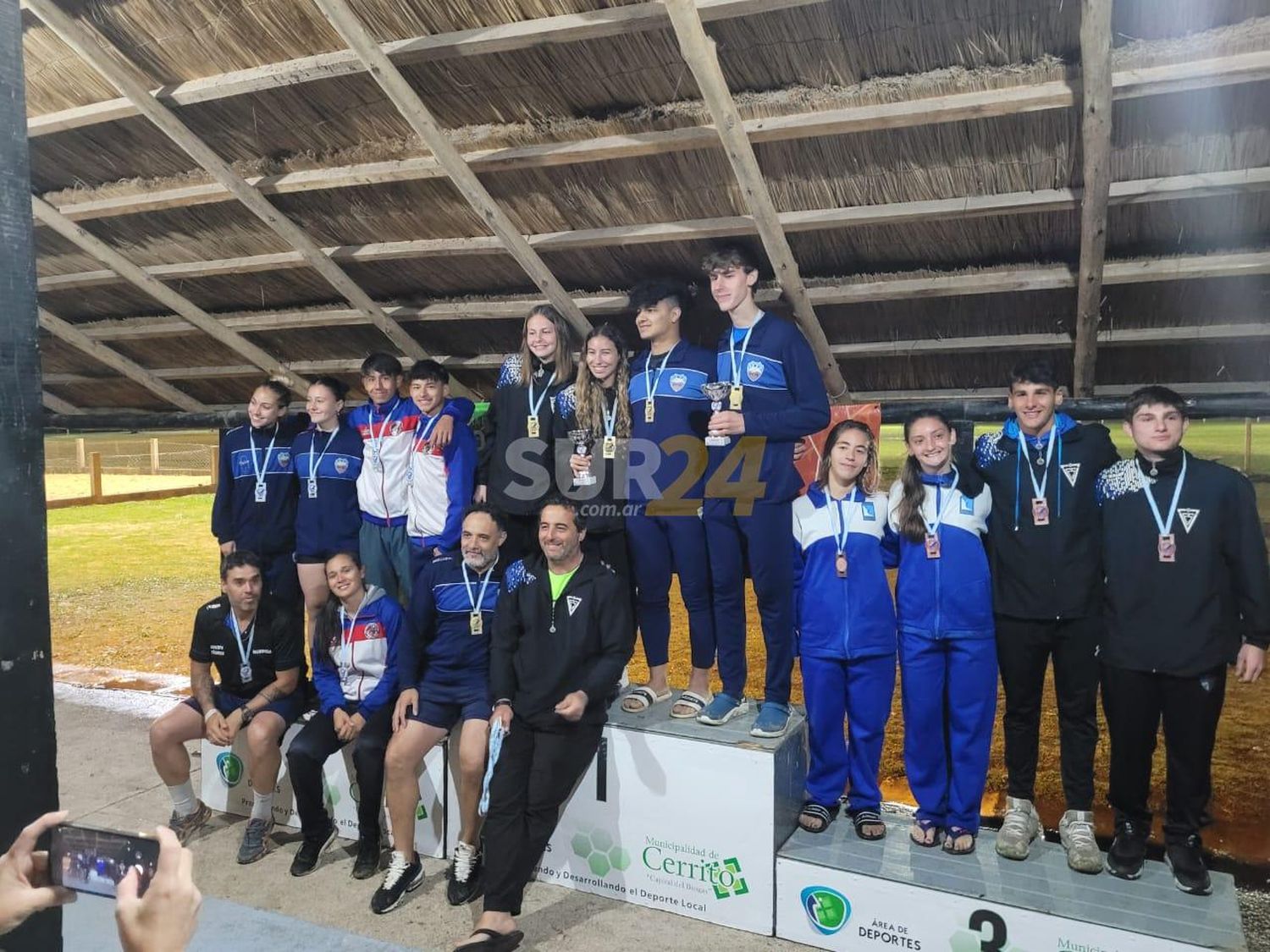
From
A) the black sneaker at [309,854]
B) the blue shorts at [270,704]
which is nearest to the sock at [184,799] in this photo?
the blue shorts at [270,704]

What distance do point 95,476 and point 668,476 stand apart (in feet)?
52.5

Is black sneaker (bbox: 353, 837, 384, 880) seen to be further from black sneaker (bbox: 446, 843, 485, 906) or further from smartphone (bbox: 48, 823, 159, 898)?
smartphone (bbox: 48, 823, 159, 898)

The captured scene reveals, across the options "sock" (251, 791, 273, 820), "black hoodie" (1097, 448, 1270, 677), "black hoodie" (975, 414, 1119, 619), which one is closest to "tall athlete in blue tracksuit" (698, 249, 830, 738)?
"black hoodie" (975, 414, 1119, 619)

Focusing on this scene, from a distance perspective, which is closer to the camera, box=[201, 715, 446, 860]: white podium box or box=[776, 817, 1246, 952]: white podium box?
Result: box=[776, 817, 1246, 952]: white podium box

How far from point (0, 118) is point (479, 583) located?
2.36 meters

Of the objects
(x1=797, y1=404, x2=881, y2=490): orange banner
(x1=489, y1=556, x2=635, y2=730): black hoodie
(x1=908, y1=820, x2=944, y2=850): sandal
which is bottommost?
(x1=908, y1=820, x2=944, y2=850): sandal

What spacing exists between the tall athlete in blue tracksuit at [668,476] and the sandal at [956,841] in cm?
100

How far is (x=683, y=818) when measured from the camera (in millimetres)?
3117

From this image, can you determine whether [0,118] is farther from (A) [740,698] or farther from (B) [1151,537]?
(B) [1151,537]

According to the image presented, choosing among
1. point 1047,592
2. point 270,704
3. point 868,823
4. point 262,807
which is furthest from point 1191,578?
point 262,807

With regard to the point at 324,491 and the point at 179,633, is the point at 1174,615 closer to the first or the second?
the point at 324,491

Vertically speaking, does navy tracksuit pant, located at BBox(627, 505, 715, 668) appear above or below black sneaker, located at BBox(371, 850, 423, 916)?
above

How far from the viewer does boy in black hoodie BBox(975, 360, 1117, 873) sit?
2879 mm

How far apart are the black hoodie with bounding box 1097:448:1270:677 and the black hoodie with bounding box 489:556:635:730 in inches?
68.1
